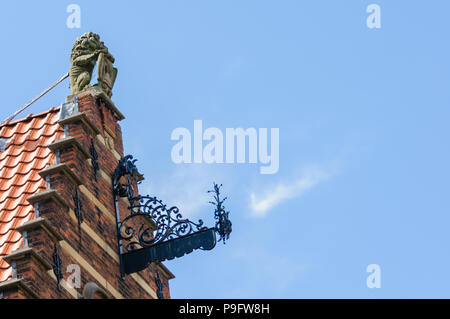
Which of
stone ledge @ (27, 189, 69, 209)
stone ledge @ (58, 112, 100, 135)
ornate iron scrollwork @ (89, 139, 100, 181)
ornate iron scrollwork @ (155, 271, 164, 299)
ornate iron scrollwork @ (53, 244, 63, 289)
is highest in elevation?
stone ledge @ (58, 112, 100, 135)

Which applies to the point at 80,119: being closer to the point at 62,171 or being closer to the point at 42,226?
the point at 62,171

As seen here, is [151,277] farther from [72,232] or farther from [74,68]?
[74,68]

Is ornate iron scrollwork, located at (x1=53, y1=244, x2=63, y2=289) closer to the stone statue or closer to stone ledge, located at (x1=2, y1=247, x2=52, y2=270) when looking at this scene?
stone ledge, located at (x1=2, y1=247, x2=52, y2=270)

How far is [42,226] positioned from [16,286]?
3.29 feet

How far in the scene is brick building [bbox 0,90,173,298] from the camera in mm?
13375

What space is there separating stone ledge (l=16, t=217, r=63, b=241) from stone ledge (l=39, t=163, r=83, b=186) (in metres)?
1.13

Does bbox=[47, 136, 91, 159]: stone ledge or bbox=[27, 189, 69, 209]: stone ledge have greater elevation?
bbox=[47, 136, 91, 159]: stone ledge

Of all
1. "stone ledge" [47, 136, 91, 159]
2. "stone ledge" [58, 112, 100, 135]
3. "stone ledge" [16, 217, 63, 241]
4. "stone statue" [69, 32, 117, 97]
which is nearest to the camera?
"stone ledge" [16, 217, 63, 241]

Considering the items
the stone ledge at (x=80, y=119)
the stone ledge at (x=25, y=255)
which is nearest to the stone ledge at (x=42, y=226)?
the stone ledge at (x=25, y=255)

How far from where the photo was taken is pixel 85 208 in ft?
48.4

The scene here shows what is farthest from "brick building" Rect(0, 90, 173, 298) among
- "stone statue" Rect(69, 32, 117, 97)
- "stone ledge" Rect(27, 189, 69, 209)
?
"stone statue" Rect(69, 32, 117, 97)

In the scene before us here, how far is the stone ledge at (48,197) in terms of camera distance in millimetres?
13977
